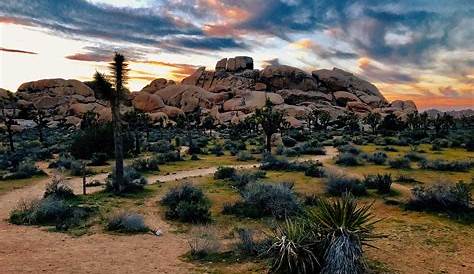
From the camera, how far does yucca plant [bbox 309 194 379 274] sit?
9375 mm

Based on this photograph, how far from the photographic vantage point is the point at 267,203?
56.7 feet

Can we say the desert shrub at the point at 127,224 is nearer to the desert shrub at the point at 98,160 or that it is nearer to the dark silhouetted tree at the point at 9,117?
the desert shrub at the point at 98,160

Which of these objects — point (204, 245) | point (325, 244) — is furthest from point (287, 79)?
point (325, 244)

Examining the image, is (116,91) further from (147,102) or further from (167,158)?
(147,102)

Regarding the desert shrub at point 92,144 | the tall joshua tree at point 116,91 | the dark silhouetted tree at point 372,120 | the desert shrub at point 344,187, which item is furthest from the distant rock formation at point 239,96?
the desert shrub at point 344,187

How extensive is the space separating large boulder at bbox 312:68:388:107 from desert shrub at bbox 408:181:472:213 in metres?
113

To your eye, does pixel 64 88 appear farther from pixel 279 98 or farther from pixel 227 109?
pixel 279 98

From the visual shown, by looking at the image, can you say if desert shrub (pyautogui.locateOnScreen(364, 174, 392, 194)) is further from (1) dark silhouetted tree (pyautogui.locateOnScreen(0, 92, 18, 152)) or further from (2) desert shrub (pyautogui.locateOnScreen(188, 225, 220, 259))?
(1) dark silhouetted tree (pyautogui.locateOnScreen(0, 92, 18, 152))

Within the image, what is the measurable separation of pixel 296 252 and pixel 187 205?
772 cm

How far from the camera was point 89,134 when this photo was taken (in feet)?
130

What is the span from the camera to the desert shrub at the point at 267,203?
663 inches

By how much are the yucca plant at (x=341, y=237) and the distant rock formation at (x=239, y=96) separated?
94.7 m

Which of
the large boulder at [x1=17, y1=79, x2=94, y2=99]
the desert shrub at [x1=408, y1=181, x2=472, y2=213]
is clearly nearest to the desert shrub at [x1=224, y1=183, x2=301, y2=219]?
the desert shrub at [x1=408, y1=181, x2=472, y2=213]

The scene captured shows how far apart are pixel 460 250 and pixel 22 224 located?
14780 mm
